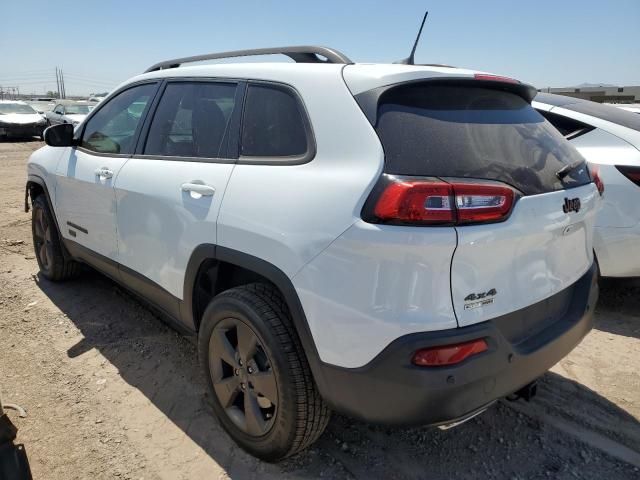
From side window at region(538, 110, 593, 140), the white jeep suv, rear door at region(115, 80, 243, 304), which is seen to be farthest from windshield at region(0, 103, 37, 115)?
side window at region(538, 110, 593, 140)

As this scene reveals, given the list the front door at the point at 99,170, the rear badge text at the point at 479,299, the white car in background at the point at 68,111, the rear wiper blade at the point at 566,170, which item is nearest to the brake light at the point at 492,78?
the rear wiper blade at the point at 566,170

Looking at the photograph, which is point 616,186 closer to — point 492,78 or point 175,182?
point 492,78

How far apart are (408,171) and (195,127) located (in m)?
1.45

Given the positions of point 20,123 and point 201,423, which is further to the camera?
point 20,123

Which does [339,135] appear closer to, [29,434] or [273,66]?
[273,66]

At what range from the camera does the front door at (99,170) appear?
325cm

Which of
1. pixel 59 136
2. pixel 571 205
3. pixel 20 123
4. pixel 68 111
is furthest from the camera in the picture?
pixel 20 123

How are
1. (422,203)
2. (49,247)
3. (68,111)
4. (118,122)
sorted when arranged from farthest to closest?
1. (68,111)
2. (49,247)
3. (118,122)
4. (422,203)

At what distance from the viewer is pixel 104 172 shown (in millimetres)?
3289

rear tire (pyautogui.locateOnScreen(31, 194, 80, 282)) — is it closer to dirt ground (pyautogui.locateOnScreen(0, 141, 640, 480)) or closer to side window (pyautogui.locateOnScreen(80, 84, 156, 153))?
dirt ground (pyautogui.locateOnScreen(0, 141, 640, 480))

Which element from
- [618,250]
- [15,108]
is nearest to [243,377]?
[618,250]

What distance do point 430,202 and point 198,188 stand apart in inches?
48.5

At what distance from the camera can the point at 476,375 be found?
178 cm

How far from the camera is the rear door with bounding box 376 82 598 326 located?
1.77 meters
